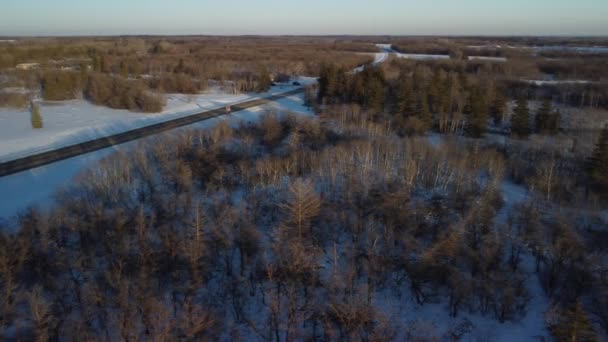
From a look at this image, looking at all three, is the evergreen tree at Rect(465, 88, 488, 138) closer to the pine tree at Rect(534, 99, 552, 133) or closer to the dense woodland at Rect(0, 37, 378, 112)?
the pine tree at Rect(534, 99, 552, 133)

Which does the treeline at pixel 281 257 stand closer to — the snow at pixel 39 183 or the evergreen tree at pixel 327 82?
the snow at pixel 39 183

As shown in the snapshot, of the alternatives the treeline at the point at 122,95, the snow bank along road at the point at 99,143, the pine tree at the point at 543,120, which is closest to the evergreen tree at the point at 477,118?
the pine tree at the point at 543,120

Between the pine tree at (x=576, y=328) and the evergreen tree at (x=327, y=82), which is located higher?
the evergreen tree at (x=327, y=82)

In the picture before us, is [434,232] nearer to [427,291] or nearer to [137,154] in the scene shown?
[427,291]

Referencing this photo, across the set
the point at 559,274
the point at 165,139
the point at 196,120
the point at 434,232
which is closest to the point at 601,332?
the point at 559,274

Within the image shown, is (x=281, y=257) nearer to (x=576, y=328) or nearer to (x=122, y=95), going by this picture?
(x=576, y=328)
